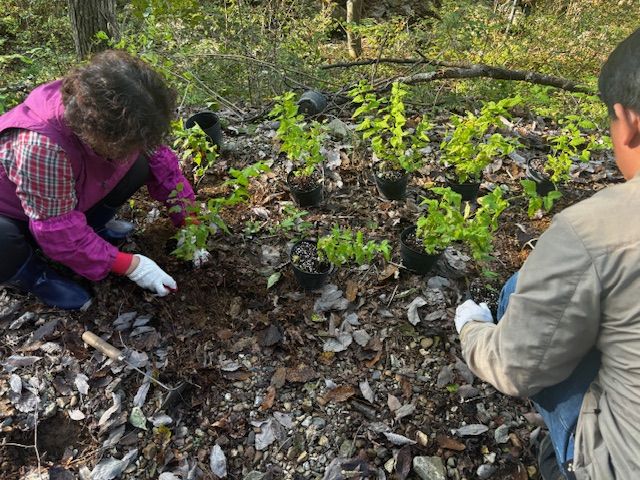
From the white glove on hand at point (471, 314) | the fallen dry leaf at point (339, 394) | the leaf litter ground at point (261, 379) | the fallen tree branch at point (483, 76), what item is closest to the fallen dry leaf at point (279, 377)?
the leaf litter ground at point (261, 379)

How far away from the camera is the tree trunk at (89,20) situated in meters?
4.71

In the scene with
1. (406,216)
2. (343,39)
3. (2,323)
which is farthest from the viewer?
(343,39)

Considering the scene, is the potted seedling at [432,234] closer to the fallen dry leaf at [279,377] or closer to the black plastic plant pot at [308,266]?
the black plastic plant pot at [308,266]

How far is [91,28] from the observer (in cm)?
487

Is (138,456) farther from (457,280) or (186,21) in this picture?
(186,21)

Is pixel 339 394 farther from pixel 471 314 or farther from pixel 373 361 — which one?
pixel 471 314

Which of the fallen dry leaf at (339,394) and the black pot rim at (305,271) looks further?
the black pot rim at (305,271)

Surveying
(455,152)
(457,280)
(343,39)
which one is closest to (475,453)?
(457,280)

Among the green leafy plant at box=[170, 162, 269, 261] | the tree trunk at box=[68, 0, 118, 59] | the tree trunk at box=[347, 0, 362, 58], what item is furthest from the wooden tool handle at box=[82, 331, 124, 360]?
the tree trunk at box=[347, 0, 362, 58]

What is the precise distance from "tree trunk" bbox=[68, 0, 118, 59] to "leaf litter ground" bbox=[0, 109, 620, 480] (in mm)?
2865

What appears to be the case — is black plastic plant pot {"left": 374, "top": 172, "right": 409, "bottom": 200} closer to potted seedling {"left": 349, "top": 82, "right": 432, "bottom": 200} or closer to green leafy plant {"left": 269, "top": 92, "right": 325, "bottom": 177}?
potted seedling {"left": 349, "top": 82, "right": 432, "bottom": 200}

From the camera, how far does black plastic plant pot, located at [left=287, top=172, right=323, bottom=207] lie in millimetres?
3350

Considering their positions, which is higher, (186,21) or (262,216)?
(186,21)

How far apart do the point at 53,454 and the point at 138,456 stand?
43 cm
